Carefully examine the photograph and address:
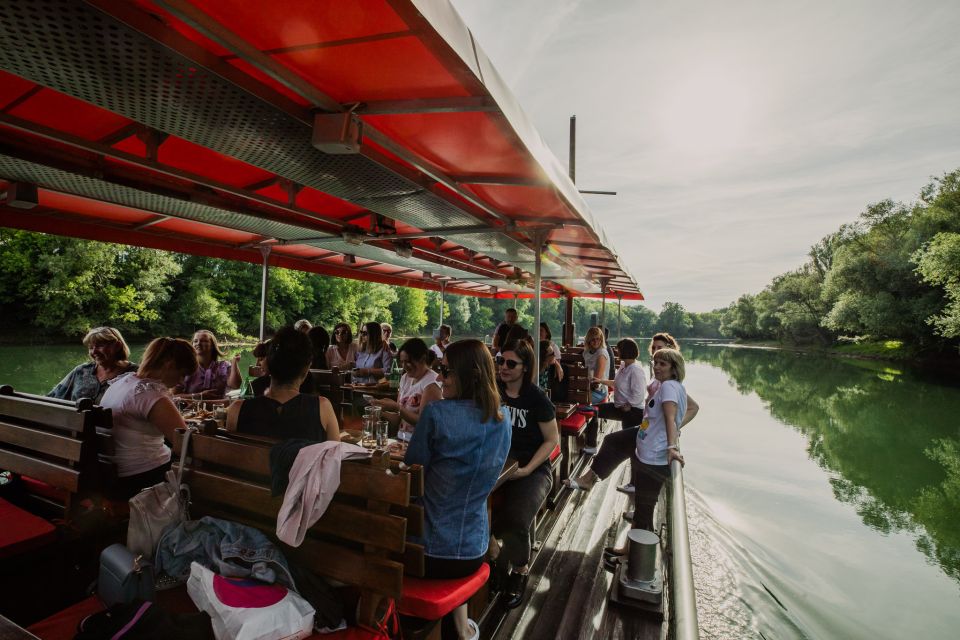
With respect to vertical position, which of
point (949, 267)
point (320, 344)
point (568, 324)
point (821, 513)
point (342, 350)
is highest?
point (949, 267)

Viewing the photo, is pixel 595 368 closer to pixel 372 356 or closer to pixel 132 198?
pixel 372 356

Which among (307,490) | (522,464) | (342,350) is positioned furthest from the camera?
(342,350)

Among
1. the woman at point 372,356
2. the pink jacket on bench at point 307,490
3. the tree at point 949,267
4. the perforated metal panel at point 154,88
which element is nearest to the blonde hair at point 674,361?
the perforated metal panel at point 154,88

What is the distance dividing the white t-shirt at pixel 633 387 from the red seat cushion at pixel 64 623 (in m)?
4.70

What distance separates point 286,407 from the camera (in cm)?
229

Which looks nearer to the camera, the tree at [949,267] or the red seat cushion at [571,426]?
the red seat cushion at [571,426]

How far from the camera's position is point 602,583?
126 inches

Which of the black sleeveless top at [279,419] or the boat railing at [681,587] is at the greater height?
the black sleeveless top at [279,419]

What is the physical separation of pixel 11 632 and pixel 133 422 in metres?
1.57

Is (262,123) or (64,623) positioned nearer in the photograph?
(64,623)

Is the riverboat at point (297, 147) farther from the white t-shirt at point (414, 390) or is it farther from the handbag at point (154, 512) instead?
the white t-shirt at point (414, 390)

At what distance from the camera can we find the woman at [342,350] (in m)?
7.06

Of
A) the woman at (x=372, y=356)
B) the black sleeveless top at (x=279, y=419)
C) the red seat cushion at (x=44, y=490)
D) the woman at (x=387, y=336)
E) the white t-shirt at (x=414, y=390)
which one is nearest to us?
the black sleeveless top at (x=279, y=419)

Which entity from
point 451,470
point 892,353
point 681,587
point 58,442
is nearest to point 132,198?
point 58,442
